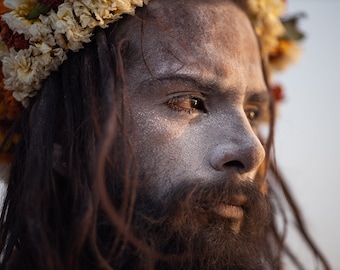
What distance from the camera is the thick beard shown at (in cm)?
200

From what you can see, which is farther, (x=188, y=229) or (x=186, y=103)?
(x=186, y=103)

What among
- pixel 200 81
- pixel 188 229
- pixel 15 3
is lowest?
pixel 188 229

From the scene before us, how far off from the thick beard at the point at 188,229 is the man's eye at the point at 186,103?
0.27 m

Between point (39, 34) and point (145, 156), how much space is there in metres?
0.54

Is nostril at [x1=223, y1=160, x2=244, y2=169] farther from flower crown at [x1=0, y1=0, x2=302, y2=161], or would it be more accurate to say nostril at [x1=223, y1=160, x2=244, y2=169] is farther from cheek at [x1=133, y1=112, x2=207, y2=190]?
flower crown at [x1=0, y1=0, x2=302, y2=161]

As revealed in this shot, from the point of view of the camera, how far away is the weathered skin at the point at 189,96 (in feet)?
6.82

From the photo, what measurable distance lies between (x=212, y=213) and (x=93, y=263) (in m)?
0.41

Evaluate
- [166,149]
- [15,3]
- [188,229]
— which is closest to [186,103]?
[166,149]

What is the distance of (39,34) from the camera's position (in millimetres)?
2150

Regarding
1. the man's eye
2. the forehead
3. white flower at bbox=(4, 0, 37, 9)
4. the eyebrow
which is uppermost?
white flower at bbox=(4, 0, 37, 9)

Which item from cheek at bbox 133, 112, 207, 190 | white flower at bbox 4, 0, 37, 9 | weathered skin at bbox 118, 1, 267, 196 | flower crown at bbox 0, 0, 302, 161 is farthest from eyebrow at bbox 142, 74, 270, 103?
white flower at bbox 4, 0, 37, 9

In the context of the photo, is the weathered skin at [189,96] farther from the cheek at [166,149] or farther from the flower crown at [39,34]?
the flower crown at [39,34]

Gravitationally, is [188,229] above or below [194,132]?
below

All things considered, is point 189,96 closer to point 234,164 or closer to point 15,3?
point 234,164
